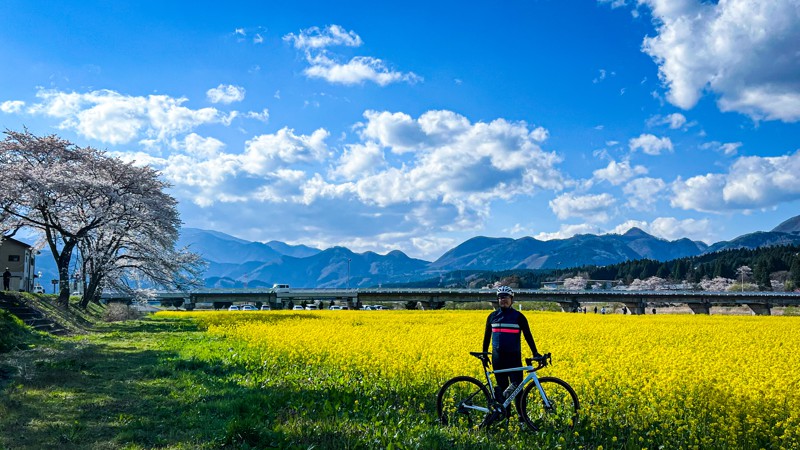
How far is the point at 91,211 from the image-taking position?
37.5 metres

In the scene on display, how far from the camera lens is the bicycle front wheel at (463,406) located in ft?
29.7

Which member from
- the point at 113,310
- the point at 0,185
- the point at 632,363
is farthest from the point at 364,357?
the point at 113,310

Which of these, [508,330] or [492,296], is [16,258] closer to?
[508,330]

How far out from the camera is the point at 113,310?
4597 cm

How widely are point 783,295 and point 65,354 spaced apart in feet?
364

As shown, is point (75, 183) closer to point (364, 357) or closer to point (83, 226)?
point (83, 226)

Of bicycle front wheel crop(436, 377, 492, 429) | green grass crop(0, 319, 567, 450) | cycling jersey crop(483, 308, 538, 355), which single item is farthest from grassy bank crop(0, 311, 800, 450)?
cycling jersey crop(483, 308, 538, 355)

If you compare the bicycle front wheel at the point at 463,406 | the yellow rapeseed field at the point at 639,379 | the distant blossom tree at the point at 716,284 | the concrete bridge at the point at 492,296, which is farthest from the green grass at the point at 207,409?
the distant blossom tree at the point at 716,284

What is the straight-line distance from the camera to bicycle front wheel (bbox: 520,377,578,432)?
8.72 meters

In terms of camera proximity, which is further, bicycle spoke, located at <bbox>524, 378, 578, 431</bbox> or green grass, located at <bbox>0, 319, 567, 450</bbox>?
bicycle spoke, located at <bbox>524, 378, 578, 431</bbox>

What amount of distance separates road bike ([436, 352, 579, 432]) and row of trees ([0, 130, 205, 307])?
33042 mm

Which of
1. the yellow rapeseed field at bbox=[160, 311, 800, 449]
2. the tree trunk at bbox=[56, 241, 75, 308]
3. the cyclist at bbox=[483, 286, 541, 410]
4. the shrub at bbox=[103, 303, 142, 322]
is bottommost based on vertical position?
the yellow rapeseed field at bbox=[160, 311, 800, 449]

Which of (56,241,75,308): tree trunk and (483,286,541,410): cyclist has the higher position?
(56,241,75,308): tree trunk

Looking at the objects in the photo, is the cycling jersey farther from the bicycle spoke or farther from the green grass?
the green grass
